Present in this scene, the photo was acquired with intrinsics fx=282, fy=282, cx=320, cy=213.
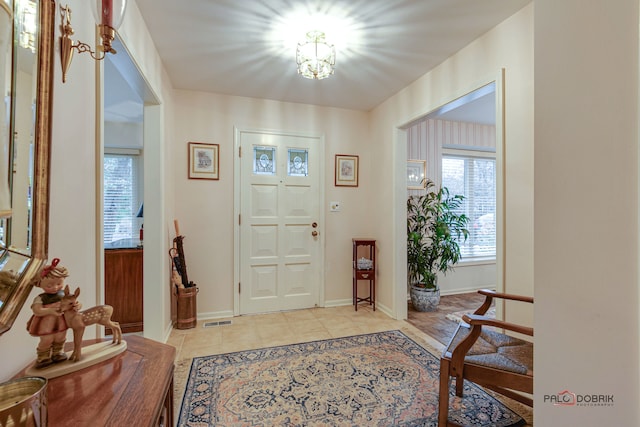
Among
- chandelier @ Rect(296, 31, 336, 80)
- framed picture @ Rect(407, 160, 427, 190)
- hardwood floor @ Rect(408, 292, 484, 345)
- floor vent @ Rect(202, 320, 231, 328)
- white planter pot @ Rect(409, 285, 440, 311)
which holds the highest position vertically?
chandelier @ Rect(296, 31, 336, 80)

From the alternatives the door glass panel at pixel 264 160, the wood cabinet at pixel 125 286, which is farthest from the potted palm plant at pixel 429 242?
the wood cabinet at pixel 125 286

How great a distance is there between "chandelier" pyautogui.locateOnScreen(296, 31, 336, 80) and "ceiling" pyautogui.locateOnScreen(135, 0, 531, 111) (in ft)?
0.24

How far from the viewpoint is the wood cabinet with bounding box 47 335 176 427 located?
62cm

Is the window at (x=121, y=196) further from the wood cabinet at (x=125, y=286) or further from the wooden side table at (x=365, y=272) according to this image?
the wooden side table at (x=365, y=272)

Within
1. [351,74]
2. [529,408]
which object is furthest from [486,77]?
[529,408]

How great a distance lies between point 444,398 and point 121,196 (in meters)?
4.51

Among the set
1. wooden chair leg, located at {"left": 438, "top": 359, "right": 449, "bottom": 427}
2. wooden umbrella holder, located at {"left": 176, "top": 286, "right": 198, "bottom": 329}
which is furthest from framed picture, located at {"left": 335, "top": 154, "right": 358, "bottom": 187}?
wooden chair leg, located at {"left": 438, "top": 359, "right": 449, "bottom": 427}

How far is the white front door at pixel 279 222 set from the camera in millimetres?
3211

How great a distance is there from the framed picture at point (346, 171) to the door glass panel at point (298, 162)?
0.40 meters

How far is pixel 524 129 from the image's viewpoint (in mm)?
1750

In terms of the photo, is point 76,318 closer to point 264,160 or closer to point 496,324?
point 496,324

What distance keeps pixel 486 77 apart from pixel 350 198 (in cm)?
193

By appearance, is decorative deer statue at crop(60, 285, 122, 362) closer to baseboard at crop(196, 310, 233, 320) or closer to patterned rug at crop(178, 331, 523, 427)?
patterned rug at crop(178, 331, 523, 427)

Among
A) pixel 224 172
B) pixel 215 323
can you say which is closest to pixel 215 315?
pixel 215 323
